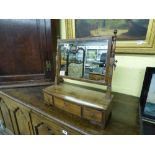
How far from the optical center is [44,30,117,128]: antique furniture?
0.66 m

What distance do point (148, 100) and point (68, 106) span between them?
0.55 m

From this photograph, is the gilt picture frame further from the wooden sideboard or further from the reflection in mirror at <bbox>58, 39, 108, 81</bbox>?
the reflection in mirror at <bbox>58, 39, 108, 81</bbox>

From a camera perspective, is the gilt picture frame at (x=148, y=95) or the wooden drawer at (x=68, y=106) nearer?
the wooden drawer at (x=68, y=106)

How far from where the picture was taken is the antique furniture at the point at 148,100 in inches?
31.3

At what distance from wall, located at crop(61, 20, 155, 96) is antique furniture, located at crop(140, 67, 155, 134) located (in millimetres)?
85

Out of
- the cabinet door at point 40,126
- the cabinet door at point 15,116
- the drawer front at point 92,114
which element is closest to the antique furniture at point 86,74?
the drawer front at point 92,114

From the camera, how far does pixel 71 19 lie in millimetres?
1030

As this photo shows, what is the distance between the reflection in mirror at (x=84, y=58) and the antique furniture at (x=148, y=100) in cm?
33

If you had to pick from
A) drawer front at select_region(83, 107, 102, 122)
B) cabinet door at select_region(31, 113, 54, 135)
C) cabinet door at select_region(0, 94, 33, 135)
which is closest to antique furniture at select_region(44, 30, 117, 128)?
drawer front at select_region(83, 107, 102, 122)

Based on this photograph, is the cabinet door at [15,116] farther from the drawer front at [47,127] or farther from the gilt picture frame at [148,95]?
the gilt picture frame at [148,95]

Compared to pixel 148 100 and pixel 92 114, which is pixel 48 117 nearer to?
pixel 92 114
